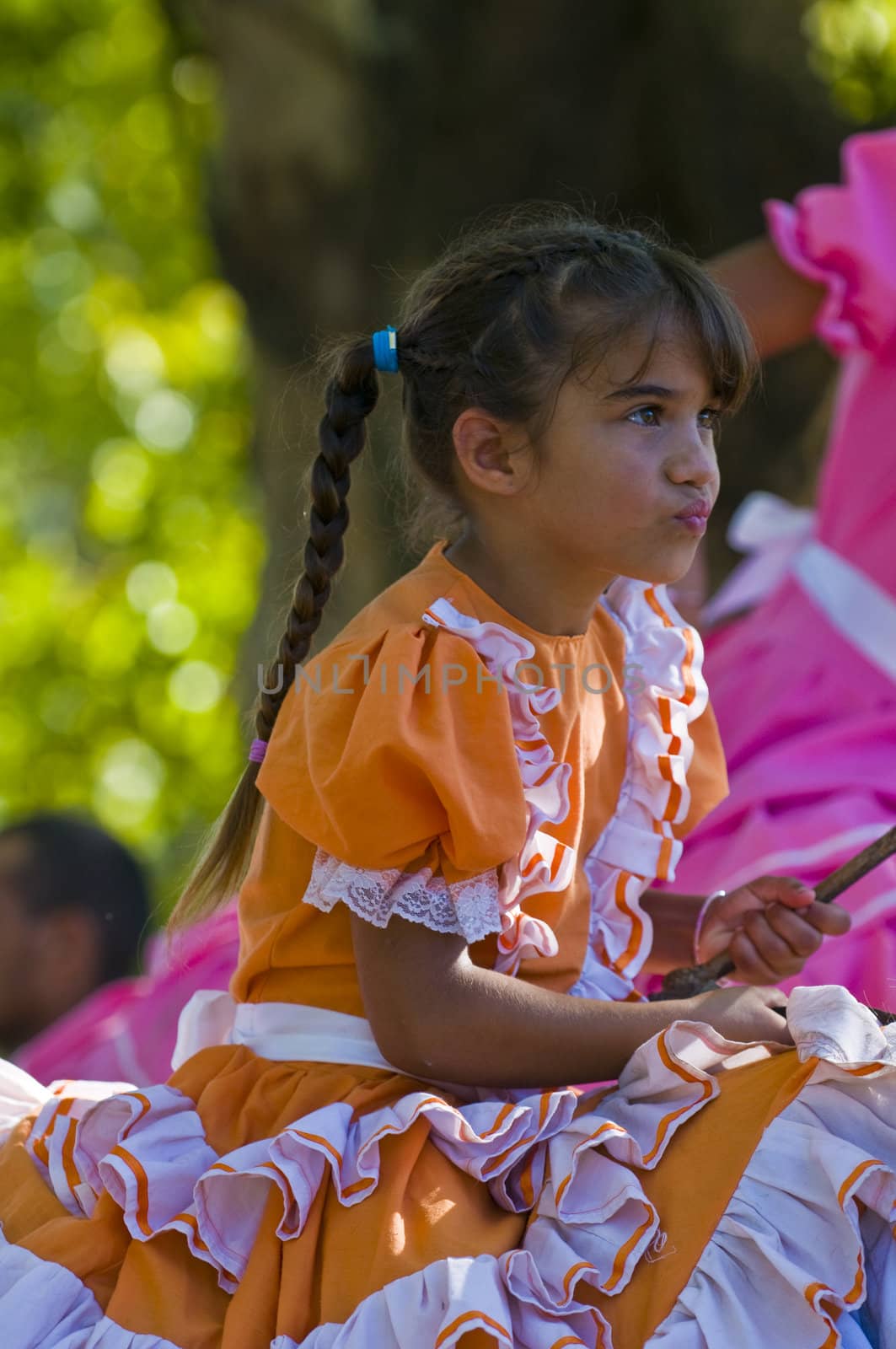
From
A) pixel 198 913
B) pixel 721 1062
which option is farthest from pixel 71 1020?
pixel 721 1062

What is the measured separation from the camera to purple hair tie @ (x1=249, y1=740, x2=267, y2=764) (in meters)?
1.80

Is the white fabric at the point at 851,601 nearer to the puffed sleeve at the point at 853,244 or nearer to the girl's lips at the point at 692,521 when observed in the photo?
the puffed sleeve at the point at 853,244

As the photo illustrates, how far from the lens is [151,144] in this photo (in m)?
7.09

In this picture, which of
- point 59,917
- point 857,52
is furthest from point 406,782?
point 857,52

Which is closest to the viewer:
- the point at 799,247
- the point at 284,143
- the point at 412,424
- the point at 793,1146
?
the point at 793,1146

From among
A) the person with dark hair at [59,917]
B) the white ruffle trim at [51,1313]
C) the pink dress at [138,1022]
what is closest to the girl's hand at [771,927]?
the white ruffle trim at [51,1313]

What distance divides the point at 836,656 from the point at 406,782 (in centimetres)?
138

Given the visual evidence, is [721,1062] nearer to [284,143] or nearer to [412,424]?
[412,424]

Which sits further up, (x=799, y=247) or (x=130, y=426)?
(x=799, y=247)

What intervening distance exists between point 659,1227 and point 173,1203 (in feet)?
1.40

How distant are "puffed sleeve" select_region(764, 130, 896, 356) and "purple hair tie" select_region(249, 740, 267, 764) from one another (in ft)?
5.14

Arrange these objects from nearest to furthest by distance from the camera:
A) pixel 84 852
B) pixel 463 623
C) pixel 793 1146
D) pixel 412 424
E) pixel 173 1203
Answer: pixel 793 1146
pixel 173 1203
pixel 463 623
pixel 412 424
pixel 84 852

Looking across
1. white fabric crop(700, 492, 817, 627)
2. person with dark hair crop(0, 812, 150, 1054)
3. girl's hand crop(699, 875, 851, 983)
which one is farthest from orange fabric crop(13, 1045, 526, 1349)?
person with dark hair crop(0, 812, 150, 1054)

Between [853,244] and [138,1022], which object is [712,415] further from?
[138,1022]
